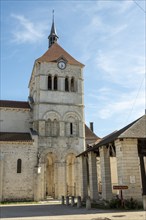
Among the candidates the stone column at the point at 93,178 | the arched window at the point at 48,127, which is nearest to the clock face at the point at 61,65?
the arched window at the point at 48,127

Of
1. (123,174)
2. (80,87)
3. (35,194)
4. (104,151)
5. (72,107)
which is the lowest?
(35,194)

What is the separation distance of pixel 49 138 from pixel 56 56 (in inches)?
411

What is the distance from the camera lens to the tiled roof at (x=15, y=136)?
2675 centimetres

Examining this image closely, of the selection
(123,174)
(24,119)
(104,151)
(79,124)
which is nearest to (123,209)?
(123,174)

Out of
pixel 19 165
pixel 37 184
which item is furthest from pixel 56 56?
pixel 37 184

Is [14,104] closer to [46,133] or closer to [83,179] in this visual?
[46,133]

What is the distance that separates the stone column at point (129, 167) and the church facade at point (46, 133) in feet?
31.3

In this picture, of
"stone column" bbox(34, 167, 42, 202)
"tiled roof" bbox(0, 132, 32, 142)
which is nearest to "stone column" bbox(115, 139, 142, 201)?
"stone column" bbox(34, 167, 42, 202)

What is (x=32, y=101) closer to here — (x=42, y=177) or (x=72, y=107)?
(x=72, y=107)

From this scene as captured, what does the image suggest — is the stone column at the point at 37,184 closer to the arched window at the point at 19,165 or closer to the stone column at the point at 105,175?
the arched window at the point at 19,165

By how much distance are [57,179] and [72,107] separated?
8.29 meters

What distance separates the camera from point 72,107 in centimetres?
3047

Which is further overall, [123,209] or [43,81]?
[43,81]

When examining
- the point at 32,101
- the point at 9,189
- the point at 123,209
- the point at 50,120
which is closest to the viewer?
the point at 123,209
